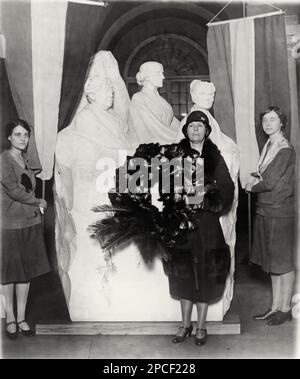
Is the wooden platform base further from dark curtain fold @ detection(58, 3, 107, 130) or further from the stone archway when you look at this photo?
the stone archway

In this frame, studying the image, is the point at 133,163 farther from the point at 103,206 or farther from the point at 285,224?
the point at 285,224

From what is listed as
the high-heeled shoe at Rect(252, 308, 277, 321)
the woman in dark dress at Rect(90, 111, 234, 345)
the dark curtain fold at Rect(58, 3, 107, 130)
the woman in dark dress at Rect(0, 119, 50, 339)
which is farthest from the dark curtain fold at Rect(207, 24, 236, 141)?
the woman in dark dress at Rect(0, 119, 50, 339)

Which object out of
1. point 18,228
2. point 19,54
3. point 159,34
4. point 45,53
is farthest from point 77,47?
point 18,228

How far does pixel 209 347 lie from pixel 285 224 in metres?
0.97

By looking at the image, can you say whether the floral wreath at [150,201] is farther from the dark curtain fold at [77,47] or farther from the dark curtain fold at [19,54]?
the dark curtain fold at [19,54]

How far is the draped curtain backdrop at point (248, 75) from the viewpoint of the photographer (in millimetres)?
3604

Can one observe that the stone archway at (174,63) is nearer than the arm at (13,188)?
No

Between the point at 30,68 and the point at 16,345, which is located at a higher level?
the point at 30,68

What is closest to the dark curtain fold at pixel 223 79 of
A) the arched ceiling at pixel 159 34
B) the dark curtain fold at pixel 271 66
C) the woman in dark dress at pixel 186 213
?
the dark curtain fold at pixel 271 66

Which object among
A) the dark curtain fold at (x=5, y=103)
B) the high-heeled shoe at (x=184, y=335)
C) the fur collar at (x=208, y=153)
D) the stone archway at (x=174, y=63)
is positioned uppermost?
the stone archway at (x=174, y=63)
